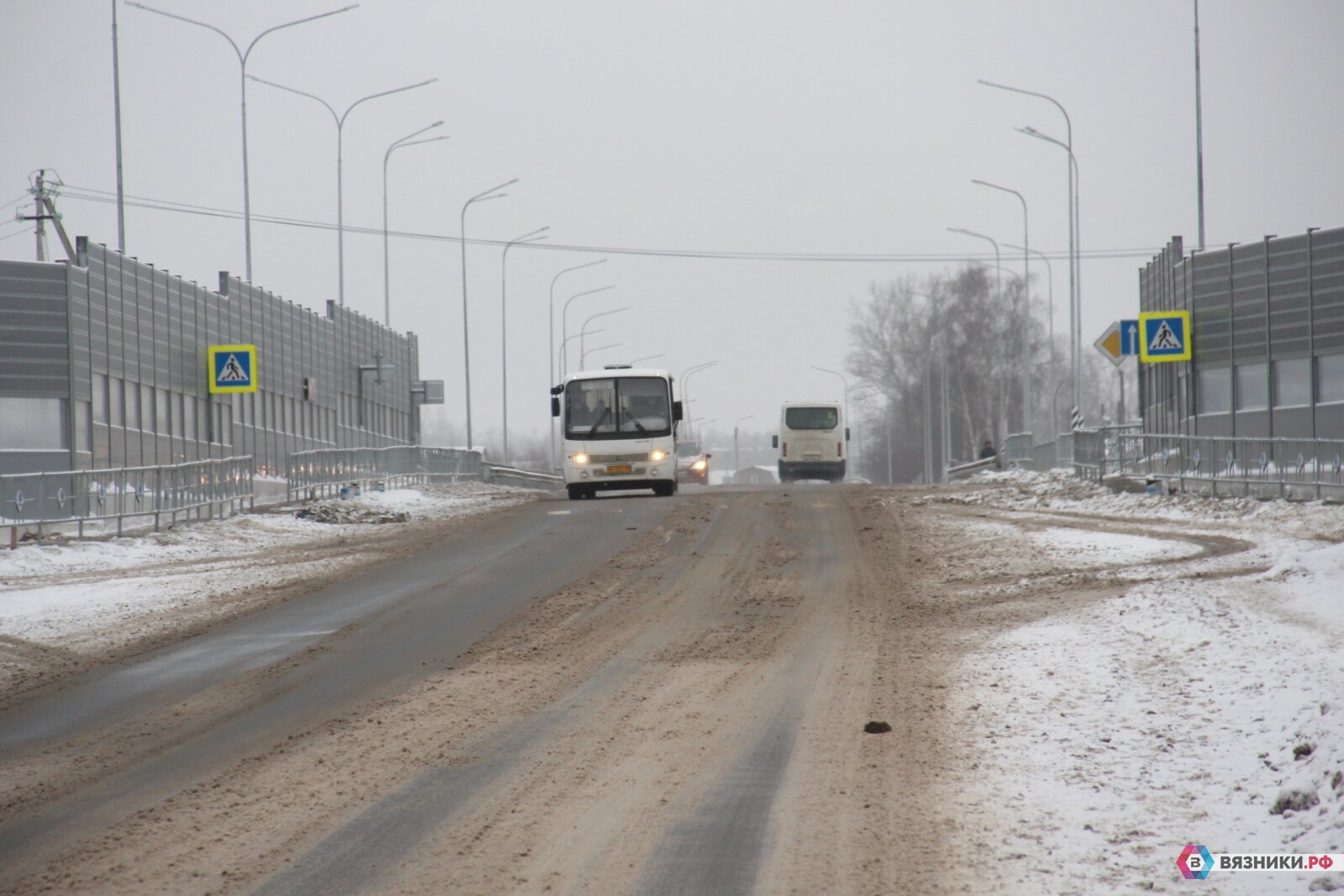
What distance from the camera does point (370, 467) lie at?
1403 inches

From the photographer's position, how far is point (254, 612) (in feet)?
46.5

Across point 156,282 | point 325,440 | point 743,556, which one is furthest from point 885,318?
point 743,556

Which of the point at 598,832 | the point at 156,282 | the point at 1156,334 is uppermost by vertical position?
the point at 156,282

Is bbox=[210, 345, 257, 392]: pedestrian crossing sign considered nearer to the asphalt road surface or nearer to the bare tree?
the asphalt road surface

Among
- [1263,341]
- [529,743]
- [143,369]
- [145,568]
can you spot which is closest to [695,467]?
[143,369]

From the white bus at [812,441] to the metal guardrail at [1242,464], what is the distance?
1051 inches

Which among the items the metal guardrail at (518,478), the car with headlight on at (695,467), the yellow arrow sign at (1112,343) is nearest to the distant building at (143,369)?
the metal guardrail at (518,478)

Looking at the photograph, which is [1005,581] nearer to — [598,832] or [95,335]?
[598,832]

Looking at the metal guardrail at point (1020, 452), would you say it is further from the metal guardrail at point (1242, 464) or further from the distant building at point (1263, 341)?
the metal guardrail at point (1242, 464)

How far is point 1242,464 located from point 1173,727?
17.4 m

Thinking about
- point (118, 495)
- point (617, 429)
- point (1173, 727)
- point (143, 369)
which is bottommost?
point (1173, 727)

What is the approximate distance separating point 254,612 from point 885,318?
85429 millimetres

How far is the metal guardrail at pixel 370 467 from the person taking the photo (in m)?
30.4

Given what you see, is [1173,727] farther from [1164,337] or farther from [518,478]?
[518,478]
